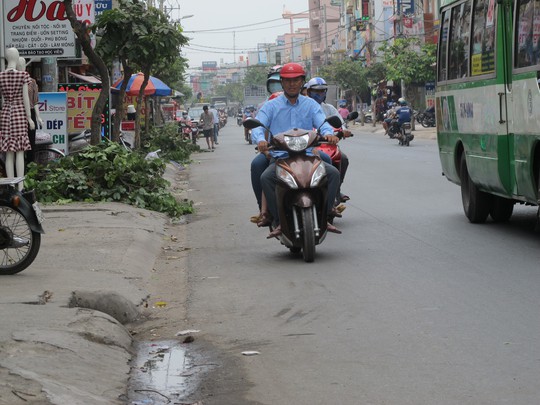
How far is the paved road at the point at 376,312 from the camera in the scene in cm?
566

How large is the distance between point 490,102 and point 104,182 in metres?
6.34

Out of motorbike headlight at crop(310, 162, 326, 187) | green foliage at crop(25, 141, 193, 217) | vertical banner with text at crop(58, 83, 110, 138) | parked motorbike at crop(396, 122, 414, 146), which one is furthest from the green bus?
parked motorbike at crop(396, 122, 414, 146)

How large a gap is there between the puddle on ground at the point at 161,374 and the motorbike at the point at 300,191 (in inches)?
→ 128

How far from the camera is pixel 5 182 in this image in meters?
8.95

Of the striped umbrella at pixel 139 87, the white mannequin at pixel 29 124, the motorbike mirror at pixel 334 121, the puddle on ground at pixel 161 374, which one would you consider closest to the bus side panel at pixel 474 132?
the motorbike mirror at pixel 334 121

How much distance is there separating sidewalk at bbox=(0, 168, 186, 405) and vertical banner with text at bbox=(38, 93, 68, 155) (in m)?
5.14

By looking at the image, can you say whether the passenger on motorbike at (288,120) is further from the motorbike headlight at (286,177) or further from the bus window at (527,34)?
the bus window at (527,34)

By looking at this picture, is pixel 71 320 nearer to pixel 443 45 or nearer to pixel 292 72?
pixel 292 72

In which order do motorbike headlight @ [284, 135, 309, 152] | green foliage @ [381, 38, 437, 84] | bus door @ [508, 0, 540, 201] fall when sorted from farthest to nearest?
1. green foliage @ [381, 38, 437, 84]
2. bus door @ [508, 0, 540, 201]
3. motorbike headlight @ [284, 135, 309, 152]

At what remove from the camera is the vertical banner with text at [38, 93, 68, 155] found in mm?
18312

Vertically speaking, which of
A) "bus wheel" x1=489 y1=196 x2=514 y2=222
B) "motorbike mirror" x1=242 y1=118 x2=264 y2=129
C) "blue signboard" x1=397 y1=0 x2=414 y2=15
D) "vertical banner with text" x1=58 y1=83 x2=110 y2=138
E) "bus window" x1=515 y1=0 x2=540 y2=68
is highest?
"blue signboard" x1=397 y1=0 x2=414 y2=15

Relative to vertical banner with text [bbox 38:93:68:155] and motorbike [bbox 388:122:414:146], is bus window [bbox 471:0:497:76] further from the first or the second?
motorbike [bbox 388:122:414:146]

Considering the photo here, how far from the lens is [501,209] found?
13133mm

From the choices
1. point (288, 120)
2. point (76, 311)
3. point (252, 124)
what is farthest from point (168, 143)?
point (76, 311)
